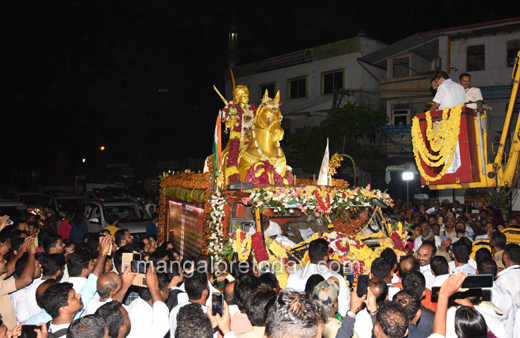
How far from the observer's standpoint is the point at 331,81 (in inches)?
1064

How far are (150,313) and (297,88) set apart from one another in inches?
1030

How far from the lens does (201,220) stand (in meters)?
8.70

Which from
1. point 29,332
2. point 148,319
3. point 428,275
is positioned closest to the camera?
point 29,332

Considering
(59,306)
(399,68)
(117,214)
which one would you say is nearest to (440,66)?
(399,68)

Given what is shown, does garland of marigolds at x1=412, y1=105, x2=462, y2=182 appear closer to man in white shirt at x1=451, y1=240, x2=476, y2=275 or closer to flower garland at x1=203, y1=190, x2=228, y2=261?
man in white shirt at x1=451, y1=240, x2=476, y2=275

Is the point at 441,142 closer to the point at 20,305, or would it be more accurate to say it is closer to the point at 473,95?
the point at 473,95

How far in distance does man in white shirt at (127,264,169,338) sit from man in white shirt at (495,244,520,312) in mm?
3800

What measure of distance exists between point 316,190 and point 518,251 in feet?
10.2

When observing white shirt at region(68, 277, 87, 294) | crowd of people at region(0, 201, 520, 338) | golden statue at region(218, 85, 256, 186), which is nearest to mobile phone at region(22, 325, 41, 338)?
crowd of people at region(0, 201, 520, 338)

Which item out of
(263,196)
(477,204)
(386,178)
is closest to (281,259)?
(263,196)

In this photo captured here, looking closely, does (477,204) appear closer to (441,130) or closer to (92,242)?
(441,130)

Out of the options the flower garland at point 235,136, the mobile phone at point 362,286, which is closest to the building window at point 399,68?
the flower garland at point 235,136

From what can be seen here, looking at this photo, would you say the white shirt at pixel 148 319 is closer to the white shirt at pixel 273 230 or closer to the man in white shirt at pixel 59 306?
the man in white shirt at pixel 59 306

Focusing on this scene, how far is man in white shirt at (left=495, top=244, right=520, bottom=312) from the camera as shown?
4.95 m
